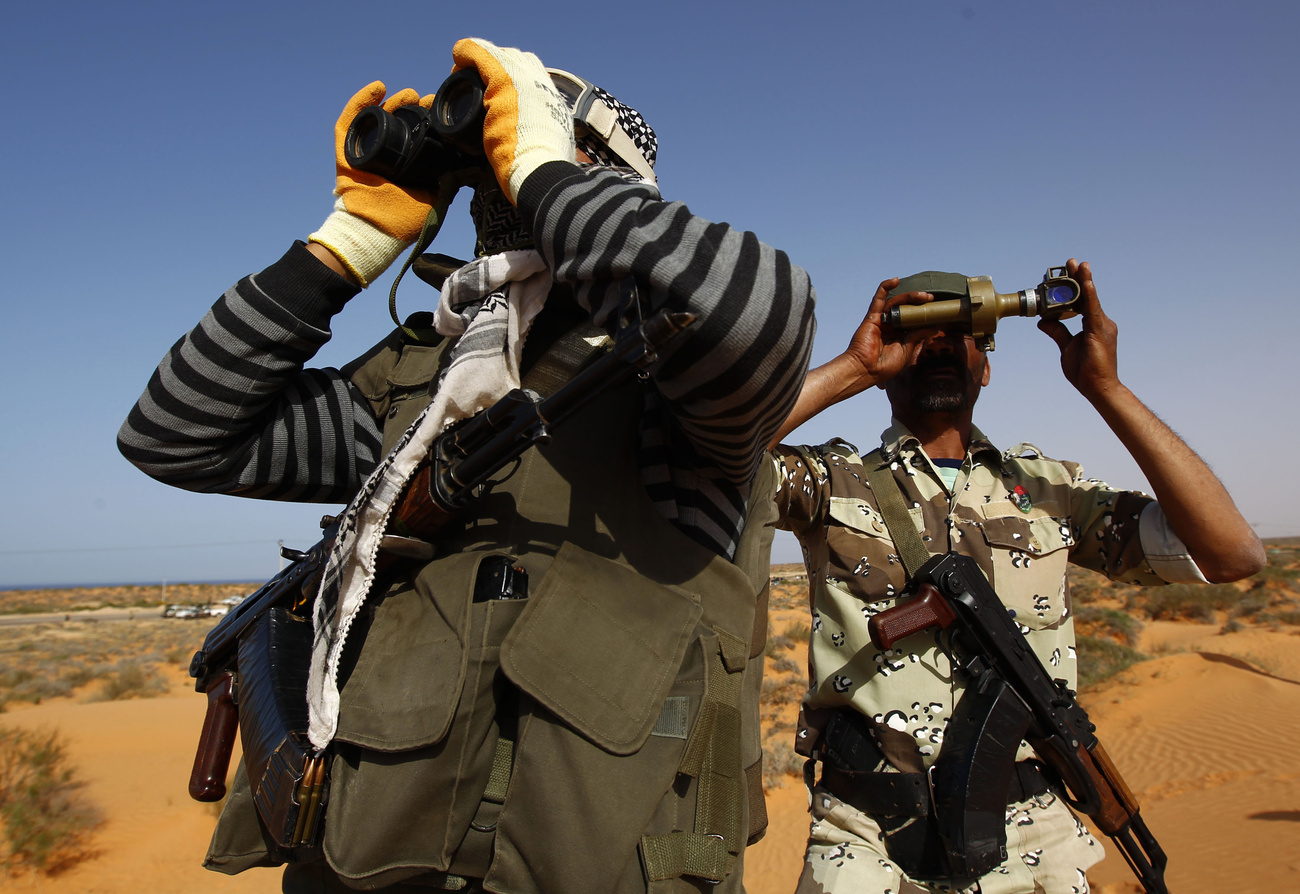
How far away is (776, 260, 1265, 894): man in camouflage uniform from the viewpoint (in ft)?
8.98

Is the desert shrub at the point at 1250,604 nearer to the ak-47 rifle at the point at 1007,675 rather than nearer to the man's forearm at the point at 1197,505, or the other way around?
the man's forearm at the point at 1197,505

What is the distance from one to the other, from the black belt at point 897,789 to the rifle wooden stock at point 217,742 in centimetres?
207

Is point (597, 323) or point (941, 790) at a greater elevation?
point (597, 323)

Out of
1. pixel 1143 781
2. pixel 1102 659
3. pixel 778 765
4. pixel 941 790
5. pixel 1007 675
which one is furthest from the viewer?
pixel 1102 659

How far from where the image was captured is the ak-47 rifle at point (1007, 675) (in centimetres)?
272

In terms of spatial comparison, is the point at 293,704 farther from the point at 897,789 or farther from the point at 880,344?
the point at 880,344

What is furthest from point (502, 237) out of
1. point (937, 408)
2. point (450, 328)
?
point (937, 408)

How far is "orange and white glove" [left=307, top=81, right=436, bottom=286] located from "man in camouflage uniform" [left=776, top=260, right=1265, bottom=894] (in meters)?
1.79

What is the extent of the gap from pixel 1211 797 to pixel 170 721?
48.4 feet

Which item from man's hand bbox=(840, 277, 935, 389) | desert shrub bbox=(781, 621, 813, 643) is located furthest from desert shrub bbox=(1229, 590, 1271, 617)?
man's hand bbox=(840, 277, 935, 389)

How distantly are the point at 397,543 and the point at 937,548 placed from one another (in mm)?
2355

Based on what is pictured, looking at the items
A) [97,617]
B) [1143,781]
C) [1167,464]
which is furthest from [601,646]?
[97,617]

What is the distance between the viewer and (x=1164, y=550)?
294cm

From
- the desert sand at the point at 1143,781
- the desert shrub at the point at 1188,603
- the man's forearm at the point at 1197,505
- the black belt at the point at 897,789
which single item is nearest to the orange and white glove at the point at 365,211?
the black belt at the point at 897,789
